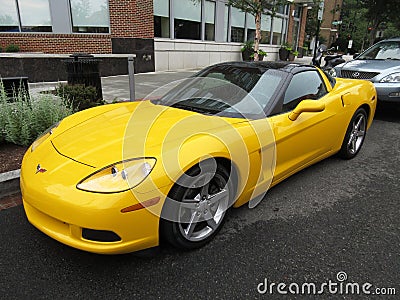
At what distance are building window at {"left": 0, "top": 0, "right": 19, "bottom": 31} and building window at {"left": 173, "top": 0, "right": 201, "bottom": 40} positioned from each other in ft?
20.7

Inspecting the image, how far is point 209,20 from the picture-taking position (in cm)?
1503

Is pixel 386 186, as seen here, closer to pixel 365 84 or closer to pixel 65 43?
pixel 365 84

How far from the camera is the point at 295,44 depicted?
23.6 meters

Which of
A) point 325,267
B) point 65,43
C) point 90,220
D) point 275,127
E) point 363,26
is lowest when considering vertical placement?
point 325,267

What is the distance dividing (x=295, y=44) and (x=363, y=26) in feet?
91.4

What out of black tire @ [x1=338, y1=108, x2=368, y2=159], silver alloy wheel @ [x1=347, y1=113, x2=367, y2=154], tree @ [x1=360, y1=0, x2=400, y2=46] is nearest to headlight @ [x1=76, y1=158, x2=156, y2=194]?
black tire @ [x1=338, y1=108, x2=368, y2=159]

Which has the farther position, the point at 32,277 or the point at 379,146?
the point at 379,146

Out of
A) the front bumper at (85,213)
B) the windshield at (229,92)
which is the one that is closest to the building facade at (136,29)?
the windshield at (229,92)

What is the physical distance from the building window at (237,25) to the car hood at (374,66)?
1038 cm

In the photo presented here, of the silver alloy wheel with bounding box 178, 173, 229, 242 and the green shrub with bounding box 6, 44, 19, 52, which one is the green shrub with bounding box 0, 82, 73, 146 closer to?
the silver alloy wheel with bounding box 178, 173, 229, 242

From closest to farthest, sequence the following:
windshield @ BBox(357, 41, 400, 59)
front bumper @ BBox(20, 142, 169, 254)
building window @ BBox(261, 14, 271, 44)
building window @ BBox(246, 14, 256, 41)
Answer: front bumper @ BBox(20, 142, 169, 254)
windshield @ BBox(357, 41, 400, 59)
building window @ BBox(246, 14, 256, 41)
building window @ BBox(261, 14, 271, 44)

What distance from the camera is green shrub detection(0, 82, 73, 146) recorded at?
12.6 ft

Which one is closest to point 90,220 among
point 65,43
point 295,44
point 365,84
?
point 365,84

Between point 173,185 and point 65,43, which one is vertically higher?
point 65,43
